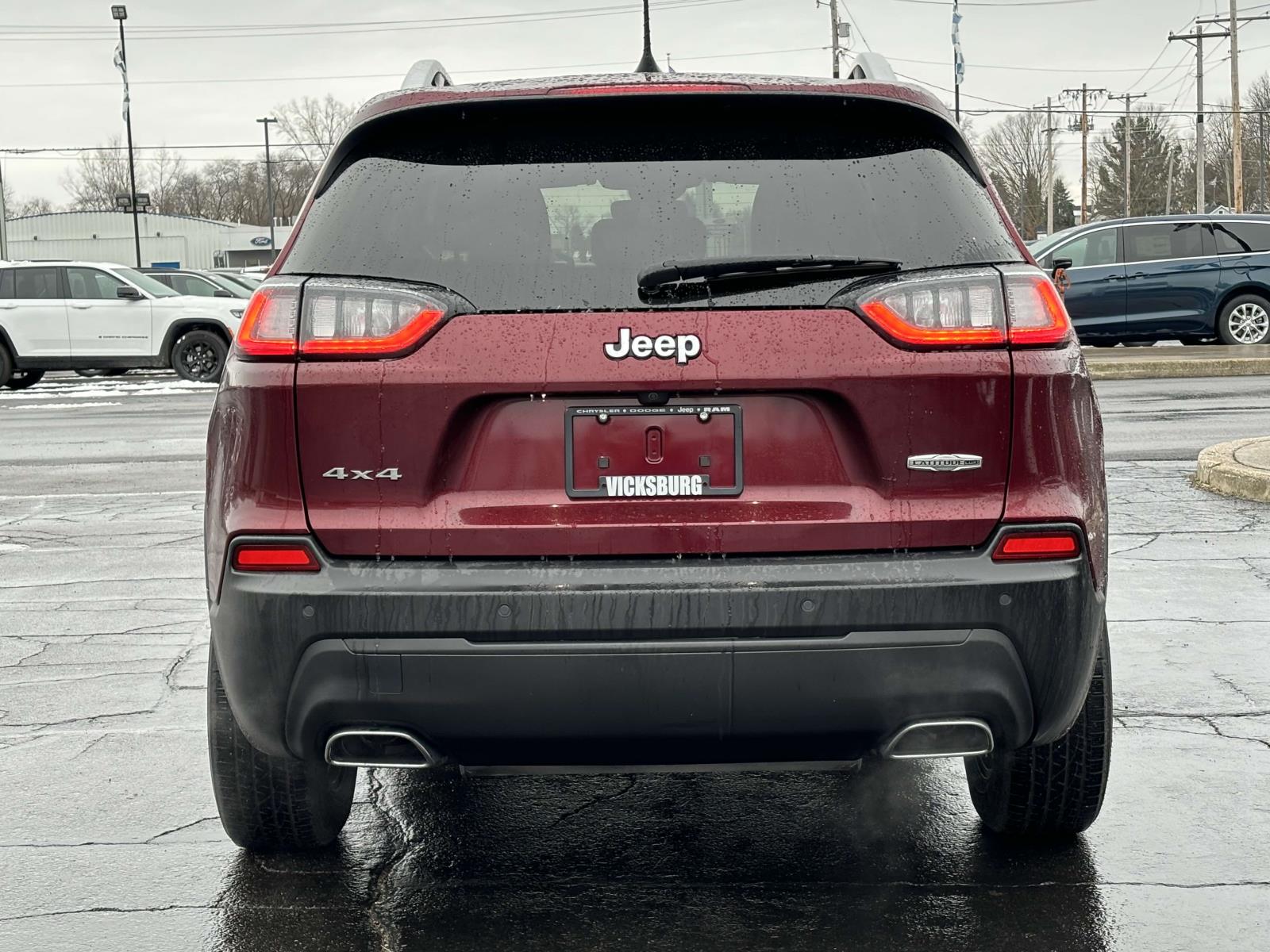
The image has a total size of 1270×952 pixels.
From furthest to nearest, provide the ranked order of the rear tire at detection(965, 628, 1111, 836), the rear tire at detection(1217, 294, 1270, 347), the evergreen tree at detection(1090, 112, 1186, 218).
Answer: the evergreen tree at detection(1090, 112, 1186, 218)
the rear tire at detection(1217, 294, 1270, 347)
the rear tire at detection(965, 628, 1111, 836)

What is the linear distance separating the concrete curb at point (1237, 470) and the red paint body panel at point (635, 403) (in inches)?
273

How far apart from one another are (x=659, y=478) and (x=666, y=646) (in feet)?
1.08

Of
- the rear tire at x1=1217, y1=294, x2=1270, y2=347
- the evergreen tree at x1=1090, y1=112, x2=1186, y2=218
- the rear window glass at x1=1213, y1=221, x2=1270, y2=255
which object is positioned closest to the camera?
the rear window glass at x1=1213, y1=221, x2=1270, y2=255

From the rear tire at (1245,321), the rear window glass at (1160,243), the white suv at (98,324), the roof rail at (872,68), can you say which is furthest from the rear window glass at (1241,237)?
the roof rail at (872,68)

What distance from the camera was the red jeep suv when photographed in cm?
301

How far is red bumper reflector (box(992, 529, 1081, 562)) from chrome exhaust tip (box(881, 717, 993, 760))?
1.11ft

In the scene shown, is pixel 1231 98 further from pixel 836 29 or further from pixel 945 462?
pixel 945 462

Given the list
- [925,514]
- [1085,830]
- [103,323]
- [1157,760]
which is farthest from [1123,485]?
[103,323]

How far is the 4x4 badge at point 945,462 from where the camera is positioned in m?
3.08

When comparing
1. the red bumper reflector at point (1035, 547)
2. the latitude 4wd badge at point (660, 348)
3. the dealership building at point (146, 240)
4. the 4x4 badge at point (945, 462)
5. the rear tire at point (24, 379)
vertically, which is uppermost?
the dealership building at point (146, 240)

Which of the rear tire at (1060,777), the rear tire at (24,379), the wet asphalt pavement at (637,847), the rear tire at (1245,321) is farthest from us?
the rear tire at (24,379)

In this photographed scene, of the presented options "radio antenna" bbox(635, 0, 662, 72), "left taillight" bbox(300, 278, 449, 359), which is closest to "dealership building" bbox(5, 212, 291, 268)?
"radio antenna" bbox(635, 0, 662, 72)

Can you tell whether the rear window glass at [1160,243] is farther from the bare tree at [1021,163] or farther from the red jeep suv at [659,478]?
the bare tree at [1021,163]

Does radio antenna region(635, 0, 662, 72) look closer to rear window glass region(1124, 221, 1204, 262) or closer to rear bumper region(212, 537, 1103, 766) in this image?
rear bumper region(212, 537, 1103, 766)
